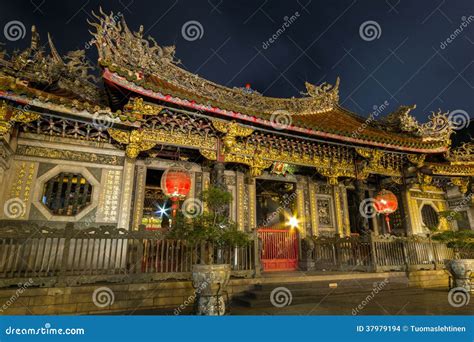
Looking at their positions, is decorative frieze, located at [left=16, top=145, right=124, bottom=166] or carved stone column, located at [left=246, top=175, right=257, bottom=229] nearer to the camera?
decorative frieze, located at [left=16, top=145, right=124, bottom=166]

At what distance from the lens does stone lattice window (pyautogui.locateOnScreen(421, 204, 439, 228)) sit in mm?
12039

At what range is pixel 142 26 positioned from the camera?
8.29m

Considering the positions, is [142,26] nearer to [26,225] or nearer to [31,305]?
[26,225]

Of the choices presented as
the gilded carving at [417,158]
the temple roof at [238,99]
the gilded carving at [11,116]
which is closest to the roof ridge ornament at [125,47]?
the temple roof at [238,99]

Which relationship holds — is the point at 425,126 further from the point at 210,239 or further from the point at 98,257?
the point at 98,257

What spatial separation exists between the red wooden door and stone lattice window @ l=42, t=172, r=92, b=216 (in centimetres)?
551

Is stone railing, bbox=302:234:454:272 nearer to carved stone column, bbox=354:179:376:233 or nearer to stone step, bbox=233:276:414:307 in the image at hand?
stone step, bbox=233:276:414:307

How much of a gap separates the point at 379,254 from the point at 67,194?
869 centimetres

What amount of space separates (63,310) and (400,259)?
333 inches

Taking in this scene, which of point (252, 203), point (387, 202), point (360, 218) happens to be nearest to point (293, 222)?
point (252, 203)

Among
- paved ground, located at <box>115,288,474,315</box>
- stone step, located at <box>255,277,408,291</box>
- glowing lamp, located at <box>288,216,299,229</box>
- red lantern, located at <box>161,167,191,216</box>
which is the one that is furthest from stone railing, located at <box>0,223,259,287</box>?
glowing lamp, located at <box>288,216,299,229</box>

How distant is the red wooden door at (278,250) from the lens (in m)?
9.13

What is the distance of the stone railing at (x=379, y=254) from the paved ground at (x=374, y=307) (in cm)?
136

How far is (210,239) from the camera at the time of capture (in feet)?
16.3
